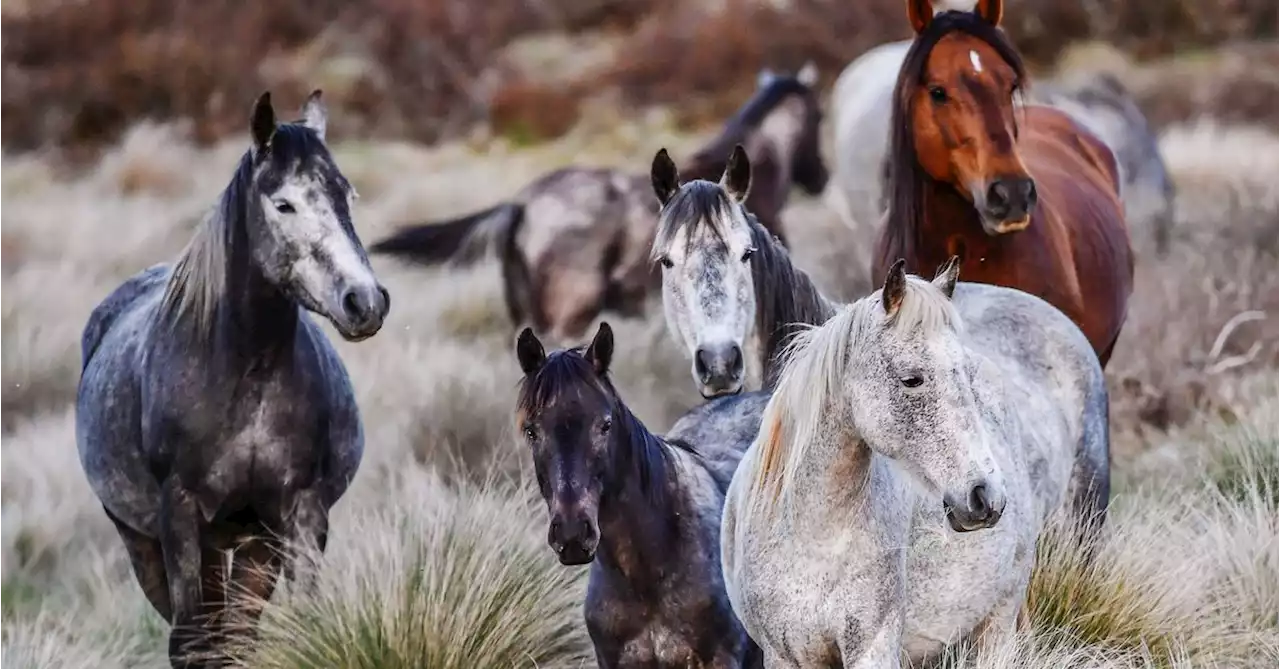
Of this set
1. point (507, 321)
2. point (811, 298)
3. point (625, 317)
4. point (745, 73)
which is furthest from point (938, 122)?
point (745, 73)

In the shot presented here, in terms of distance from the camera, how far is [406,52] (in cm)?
1892

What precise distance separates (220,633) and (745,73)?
14.2m

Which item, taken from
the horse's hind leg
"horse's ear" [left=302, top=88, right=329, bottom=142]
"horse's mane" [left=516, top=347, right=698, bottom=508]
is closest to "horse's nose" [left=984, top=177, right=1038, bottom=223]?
"horse's mane" [left=516, top=347, right=698, bottom=508]

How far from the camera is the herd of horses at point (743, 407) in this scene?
3475 mm

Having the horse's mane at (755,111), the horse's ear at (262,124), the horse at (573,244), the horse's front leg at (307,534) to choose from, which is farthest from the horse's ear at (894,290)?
the horse's mane at (755,111)

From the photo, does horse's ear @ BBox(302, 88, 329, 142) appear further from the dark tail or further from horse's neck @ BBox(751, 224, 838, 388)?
the dark tail

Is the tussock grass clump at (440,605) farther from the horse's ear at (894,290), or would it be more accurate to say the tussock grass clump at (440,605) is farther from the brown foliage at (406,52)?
the brown foliage at (406,52)

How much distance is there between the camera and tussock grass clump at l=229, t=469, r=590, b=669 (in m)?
4.49

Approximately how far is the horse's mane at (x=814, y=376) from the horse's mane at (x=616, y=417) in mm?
363

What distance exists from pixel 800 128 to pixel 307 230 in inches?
218

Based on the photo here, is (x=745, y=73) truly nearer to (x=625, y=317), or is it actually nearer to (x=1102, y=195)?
(x=625, y=317)

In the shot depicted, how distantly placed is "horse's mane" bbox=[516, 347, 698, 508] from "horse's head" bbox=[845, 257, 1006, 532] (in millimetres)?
656

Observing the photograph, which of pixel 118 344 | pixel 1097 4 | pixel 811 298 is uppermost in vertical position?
pixel 118 344

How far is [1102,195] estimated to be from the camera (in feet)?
20.7
